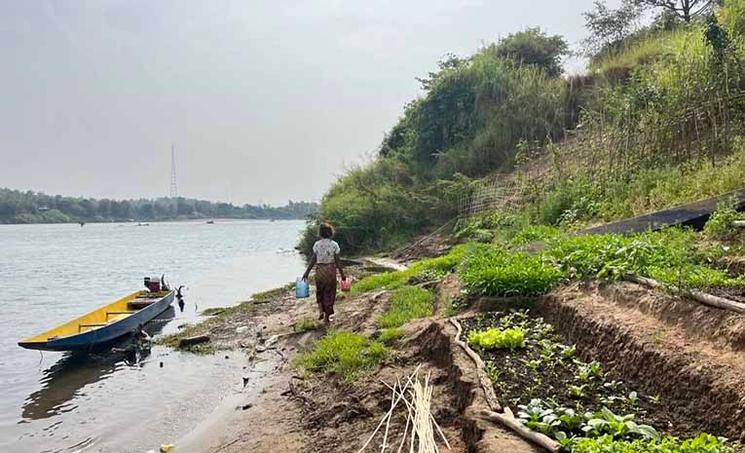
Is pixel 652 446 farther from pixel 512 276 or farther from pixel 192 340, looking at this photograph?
pixel 192 340

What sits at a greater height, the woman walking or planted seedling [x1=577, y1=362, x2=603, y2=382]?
the woman walking

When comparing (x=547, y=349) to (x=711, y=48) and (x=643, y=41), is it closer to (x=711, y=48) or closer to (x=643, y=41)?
(x=711, y=48)

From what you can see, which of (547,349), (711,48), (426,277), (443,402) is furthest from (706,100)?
(443,402)

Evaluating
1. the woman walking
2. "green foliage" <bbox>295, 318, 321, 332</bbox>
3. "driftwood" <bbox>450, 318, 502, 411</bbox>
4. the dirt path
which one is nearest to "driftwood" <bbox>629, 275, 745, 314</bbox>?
"driftwood" <bbox>450, 318, 502, 411</bbox>

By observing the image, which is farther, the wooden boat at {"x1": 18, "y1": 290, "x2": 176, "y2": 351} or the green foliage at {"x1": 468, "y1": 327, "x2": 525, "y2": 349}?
the wooden boat at {"x1": 18, "y1": 290, "x2": 176, "y2": 351}

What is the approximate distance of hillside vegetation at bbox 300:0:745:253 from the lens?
1159cm

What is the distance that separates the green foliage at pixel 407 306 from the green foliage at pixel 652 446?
592 centimetres

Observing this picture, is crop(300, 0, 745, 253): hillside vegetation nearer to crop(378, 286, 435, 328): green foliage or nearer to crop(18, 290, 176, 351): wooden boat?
crop(378, 286, 435, 328): green foliage

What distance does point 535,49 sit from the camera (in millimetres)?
31297

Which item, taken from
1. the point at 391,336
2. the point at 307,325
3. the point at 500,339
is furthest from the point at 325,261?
the point at 500,339

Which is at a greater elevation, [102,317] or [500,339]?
[500,339]

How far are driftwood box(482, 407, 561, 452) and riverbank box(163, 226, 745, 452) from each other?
0.4 inches

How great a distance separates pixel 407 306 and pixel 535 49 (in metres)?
25.3

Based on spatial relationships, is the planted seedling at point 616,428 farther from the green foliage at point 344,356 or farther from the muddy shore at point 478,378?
the green foliage at point 344,356
